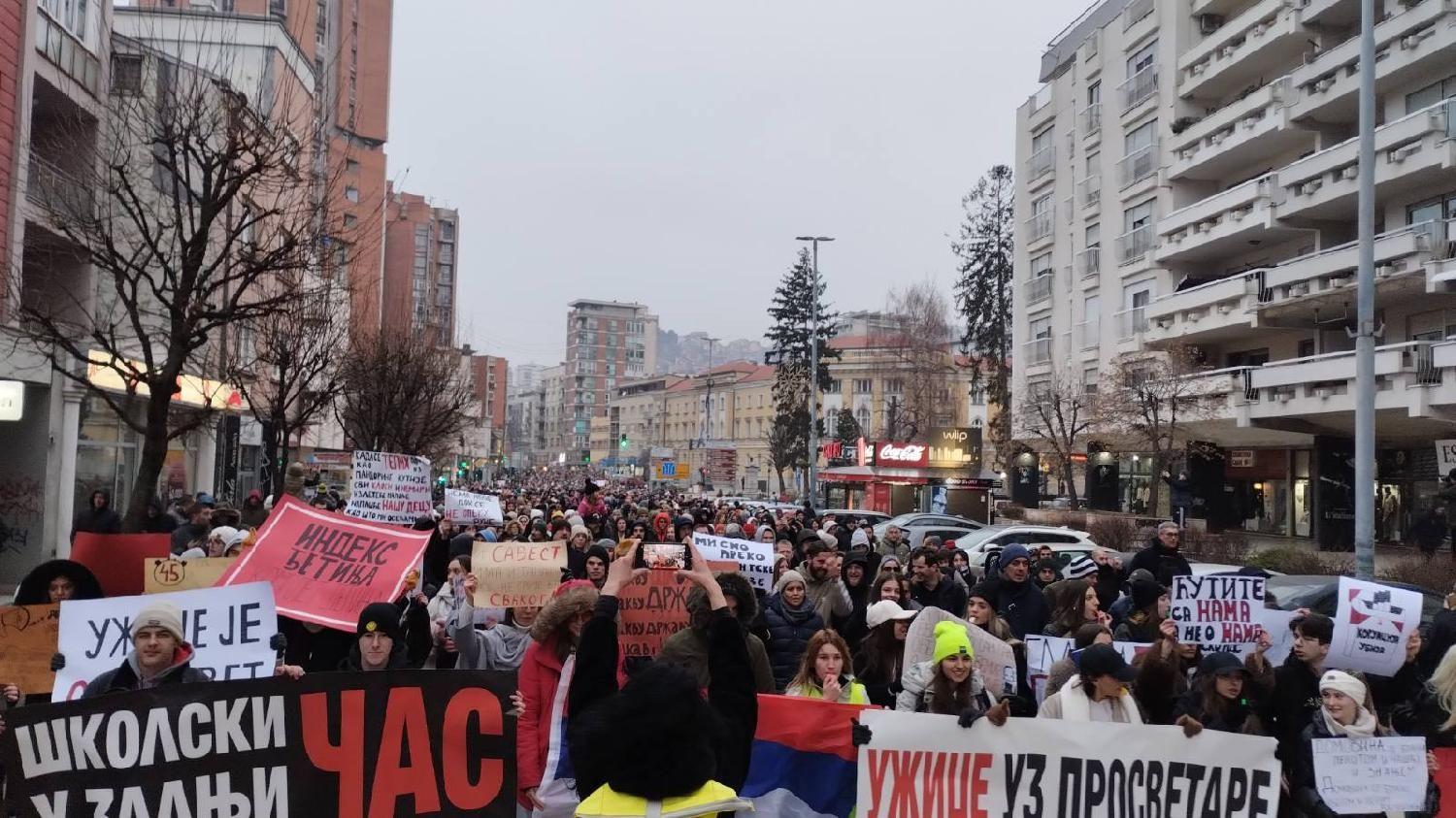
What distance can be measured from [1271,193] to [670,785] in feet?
110

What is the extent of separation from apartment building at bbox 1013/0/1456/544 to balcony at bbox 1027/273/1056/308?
1.09 ft

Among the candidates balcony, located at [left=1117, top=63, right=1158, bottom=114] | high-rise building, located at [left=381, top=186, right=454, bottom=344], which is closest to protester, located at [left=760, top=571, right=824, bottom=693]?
balcony, located at [left=1117, top=63, right=1158, bottom=114]

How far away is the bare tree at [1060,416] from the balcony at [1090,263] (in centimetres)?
387

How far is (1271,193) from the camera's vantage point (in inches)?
1271

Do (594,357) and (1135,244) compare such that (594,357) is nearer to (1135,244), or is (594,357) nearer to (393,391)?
(1135,244)

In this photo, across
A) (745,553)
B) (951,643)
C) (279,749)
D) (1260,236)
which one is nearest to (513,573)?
(745,553)

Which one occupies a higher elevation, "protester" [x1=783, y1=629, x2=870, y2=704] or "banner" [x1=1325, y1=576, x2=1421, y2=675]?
"banner" [x1=1325, y1=576, x2=1421, y2=675]

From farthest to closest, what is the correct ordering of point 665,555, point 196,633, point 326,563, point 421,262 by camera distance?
point 421,262
point 326,563
point 665,555
point 196,633

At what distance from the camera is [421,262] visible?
363ft

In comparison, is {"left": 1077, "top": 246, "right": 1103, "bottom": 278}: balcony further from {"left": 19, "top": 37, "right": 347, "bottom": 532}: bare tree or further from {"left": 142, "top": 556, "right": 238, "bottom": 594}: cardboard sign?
{"left": 142, "top": 556, "right": 238, "bottom": 594}: cardboard sign

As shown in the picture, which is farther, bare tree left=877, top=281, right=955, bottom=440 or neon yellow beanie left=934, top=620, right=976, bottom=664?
bare tree left=877, top=281, right=955, bottom=440

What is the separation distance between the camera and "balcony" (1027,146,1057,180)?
1847 inches

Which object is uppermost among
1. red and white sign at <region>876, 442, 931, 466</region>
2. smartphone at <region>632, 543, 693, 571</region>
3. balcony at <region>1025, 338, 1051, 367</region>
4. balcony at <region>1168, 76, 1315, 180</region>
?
balcony at <region>1168, 76, 1315, 180</region>

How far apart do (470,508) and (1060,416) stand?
82.6 feet
